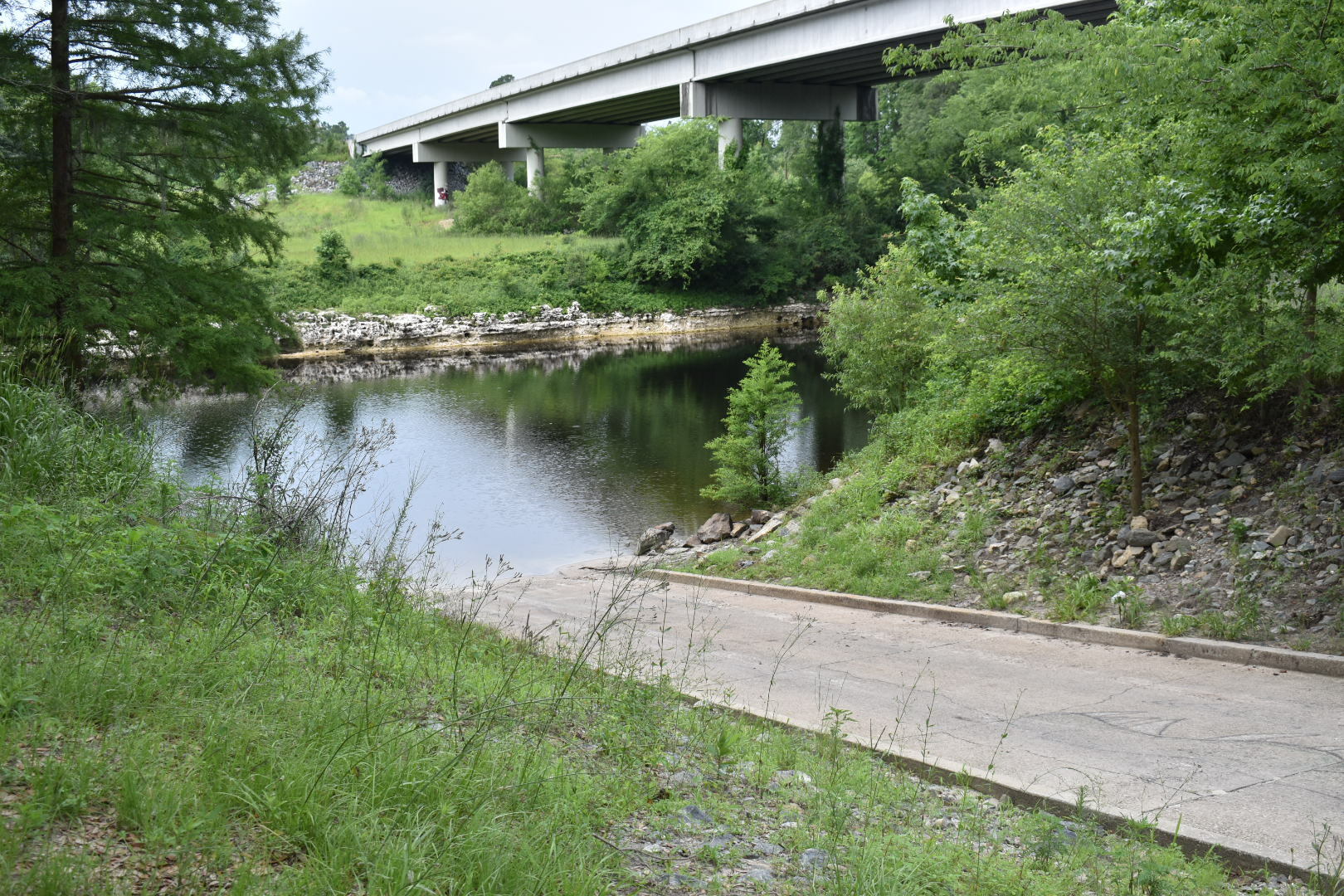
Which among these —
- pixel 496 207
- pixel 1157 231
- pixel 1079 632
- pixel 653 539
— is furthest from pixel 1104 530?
pixel 496 207

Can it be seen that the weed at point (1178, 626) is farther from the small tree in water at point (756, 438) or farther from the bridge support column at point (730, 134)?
the bridge support column at point (730, 134)

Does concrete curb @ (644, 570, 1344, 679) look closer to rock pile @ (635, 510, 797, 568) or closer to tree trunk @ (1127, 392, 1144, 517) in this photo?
tree trunk @ (1127, 392, 1144, 517)

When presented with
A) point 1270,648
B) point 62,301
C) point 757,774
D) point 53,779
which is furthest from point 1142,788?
point 62,301

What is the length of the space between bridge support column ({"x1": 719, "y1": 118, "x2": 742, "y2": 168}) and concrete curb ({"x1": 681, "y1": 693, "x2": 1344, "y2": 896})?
164 feet

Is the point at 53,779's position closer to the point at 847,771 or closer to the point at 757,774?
the point at 757,774

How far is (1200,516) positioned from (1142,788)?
5.24 m

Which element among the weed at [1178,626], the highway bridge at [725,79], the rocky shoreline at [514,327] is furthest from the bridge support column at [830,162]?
the weed at [1178,626]

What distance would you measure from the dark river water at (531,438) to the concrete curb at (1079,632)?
11.7 ft

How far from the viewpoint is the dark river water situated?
1814 cm

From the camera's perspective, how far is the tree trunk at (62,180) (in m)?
12.9

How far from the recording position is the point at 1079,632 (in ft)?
28.6

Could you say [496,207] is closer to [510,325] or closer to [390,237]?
[390,237]

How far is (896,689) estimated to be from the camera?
7.34 m

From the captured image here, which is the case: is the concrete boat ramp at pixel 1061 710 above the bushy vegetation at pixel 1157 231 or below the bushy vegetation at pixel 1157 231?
below
